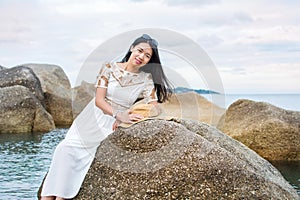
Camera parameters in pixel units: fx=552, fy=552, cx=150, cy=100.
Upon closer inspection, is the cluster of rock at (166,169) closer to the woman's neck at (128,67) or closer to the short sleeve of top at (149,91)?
the short sleeve of top at (149,91)

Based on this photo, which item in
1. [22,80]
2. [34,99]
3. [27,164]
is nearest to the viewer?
[27,164]

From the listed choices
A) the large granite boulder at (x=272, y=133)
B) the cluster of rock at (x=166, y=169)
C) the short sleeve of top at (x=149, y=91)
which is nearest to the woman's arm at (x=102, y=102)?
the cluster of rock at (x=166, y=169)

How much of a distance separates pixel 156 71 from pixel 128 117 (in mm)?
692

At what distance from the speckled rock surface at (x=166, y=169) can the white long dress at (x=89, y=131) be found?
183mm

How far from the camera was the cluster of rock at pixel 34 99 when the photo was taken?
17.8 meters

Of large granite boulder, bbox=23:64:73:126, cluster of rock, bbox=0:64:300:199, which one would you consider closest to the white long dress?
cluster of rock, bbox=0:64:300:199

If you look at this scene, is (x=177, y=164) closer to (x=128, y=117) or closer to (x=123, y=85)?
(x=128, y=117)

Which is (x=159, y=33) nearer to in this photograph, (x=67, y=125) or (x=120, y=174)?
(x=120, y=174)

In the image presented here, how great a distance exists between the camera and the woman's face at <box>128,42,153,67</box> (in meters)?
6.84

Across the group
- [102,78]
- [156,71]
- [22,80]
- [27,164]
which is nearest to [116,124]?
[102,78]

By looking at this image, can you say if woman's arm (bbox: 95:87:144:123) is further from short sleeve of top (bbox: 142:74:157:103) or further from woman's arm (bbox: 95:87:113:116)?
short sleeve of top (bbox: 142:74:157:103)

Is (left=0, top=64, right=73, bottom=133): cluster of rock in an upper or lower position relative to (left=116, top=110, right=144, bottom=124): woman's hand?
lower

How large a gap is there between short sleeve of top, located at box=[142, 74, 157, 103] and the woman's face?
0.29 metres

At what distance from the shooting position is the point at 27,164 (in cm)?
1206
